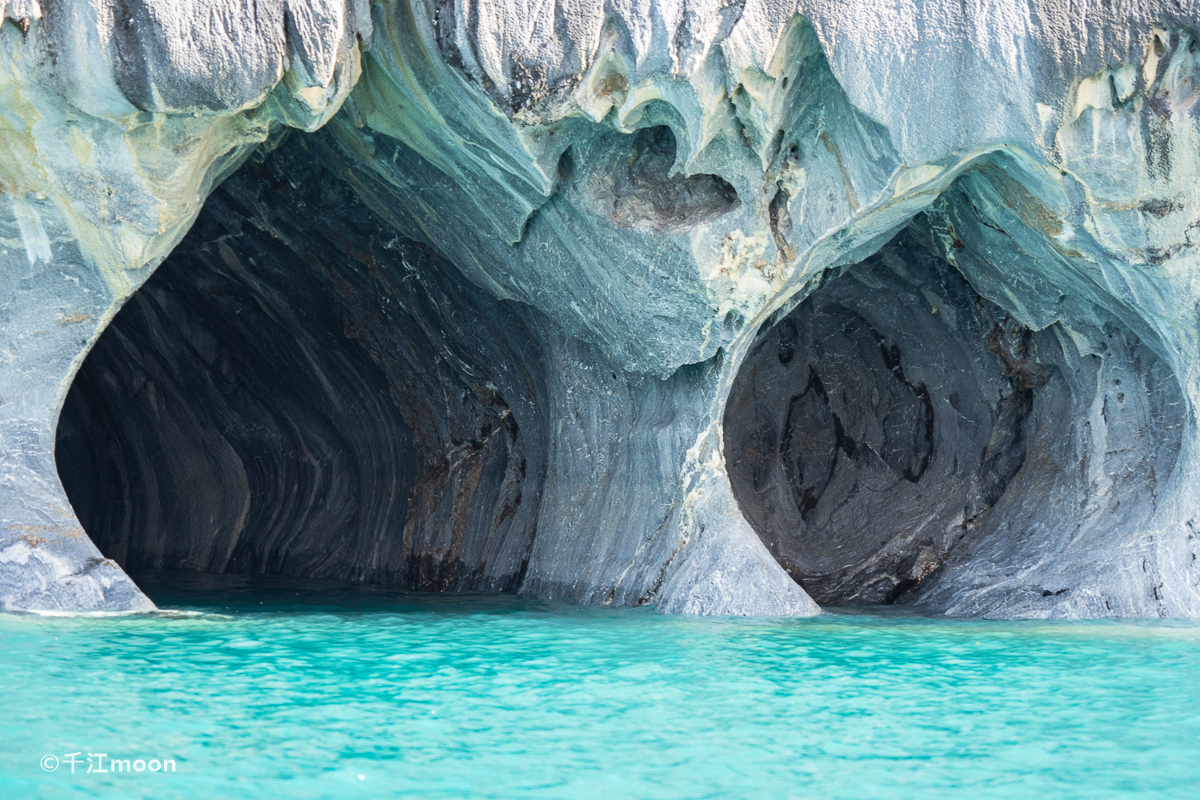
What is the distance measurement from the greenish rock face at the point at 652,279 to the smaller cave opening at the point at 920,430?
27mm

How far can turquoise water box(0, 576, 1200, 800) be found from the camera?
2.64 metres

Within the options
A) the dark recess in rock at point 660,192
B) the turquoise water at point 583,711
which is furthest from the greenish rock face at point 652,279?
the turquoise water at point 583,711

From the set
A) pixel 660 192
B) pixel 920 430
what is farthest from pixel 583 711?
pixel 920 430

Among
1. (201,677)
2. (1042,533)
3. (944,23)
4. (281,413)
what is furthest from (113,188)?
(1042,533)

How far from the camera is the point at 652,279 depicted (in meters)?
6.23

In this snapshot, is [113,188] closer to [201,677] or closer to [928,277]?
[201,677]

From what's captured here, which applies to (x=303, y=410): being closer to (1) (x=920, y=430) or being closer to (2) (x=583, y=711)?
(1) (x=920, y=430)

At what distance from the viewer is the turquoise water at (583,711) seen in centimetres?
264

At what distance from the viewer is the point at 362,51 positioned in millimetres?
5281

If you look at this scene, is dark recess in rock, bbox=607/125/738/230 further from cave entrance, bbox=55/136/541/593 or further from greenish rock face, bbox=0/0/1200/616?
cave entrance, bbox=55/136/541/593

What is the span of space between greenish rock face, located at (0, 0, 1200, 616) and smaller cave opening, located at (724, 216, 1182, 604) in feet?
0.09

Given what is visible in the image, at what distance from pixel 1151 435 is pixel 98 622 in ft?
18.6

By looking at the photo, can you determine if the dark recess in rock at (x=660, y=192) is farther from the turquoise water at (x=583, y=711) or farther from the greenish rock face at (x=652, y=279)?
the turquoise water at (x=583, y=711)

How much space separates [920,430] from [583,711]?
19.4ft
